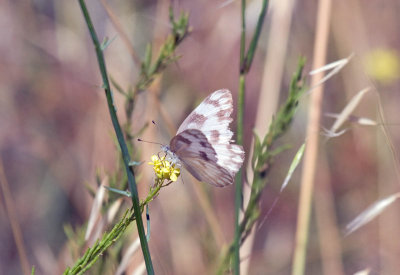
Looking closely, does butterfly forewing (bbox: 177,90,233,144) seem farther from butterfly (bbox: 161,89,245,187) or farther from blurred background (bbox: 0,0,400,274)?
blurred background (bbox: 0,0,400,274)

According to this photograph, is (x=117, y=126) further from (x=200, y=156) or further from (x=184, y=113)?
(x=184, y=113)

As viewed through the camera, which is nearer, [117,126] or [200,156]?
[117,126]

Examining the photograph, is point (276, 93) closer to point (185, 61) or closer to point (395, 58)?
point (185, 61)

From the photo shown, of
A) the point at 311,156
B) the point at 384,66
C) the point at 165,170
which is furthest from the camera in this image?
the point at 384,66

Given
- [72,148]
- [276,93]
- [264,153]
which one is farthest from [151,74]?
[72,148]

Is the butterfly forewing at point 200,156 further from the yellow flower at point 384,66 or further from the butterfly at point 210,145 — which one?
the yellow flower at point 384,66

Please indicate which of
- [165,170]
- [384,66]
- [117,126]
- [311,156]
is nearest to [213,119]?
[165,170]

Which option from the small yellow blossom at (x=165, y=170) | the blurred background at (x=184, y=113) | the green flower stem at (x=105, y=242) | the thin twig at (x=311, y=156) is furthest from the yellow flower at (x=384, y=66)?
the green flower stem at (x=105, y=242)
